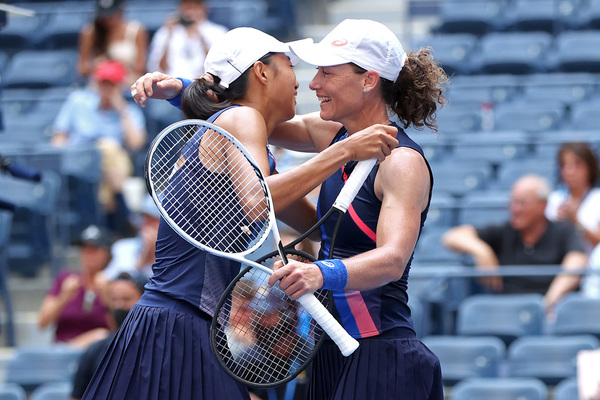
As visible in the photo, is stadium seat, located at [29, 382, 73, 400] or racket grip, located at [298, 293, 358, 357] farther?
stadium seat, located at [29, 382, 73, 400]

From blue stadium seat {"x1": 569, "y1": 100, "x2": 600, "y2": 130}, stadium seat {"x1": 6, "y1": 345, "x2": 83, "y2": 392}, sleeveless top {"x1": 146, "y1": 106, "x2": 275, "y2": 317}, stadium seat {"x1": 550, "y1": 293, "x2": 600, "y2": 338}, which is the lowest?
stadium seat {"x1": 6, "y1": 345, "x2": 83, "y2": 392}

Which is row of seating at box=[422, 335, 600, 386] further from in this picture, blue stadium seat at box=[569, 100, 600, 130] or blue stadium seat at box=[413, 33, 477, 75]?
blue stadium seat at box=[413, 33, 477, 75]

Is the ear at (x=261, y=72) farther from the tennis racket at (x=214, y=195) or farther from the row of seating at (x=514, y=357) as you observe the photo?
the row of seating at (x=514, y=357)

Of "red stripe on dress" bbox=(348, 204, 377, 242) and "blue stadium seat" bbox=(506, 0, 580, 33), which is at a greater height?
"red stripe on dress" bbox=(348, 204, 377, 242)

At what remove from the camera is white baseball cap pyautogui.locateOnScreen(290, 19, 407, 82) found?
278 centimetres

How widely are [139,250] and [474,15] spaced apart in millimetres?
4690

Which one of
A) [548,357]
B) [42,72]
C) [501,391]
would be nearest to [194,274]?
[501,391]

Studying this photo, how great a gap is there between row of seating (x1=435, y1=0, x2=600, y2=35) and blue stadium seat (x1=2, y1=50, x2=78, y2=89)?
3.52 m

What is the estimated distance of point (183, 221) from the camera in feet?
9.11

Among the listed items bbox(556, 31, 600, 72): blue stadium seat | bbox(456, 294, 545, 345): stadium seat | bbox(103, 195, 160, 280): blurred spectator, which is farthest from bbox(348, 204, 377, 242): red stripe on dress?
bbox(556, 31, 600, 72): blue stadium seat

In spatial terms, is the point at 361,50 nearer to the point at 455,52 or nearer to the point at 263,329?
the point at 263,329

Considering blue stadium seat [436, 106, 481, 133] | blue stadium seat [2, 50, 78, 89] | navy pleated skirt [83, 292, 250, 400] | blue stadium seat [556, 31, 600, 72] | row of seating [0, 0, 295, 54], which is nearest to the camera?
navy pleated skirt [83, 292, 250, 400]

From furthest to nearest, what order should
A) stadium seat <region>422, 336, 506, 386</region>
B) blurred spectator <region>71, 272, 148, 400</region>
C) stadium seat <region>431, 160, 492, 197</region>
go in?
1. stadium seat <region>431, 160, 492, 197</region>
2. stadium seat <region>422, 336, 506, 386</region>
3. blurred spectator <region>71, 272, 148, 400</region>

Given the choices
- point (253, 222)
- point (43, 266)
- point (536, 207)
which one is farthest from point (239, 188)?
point (43, 266)
